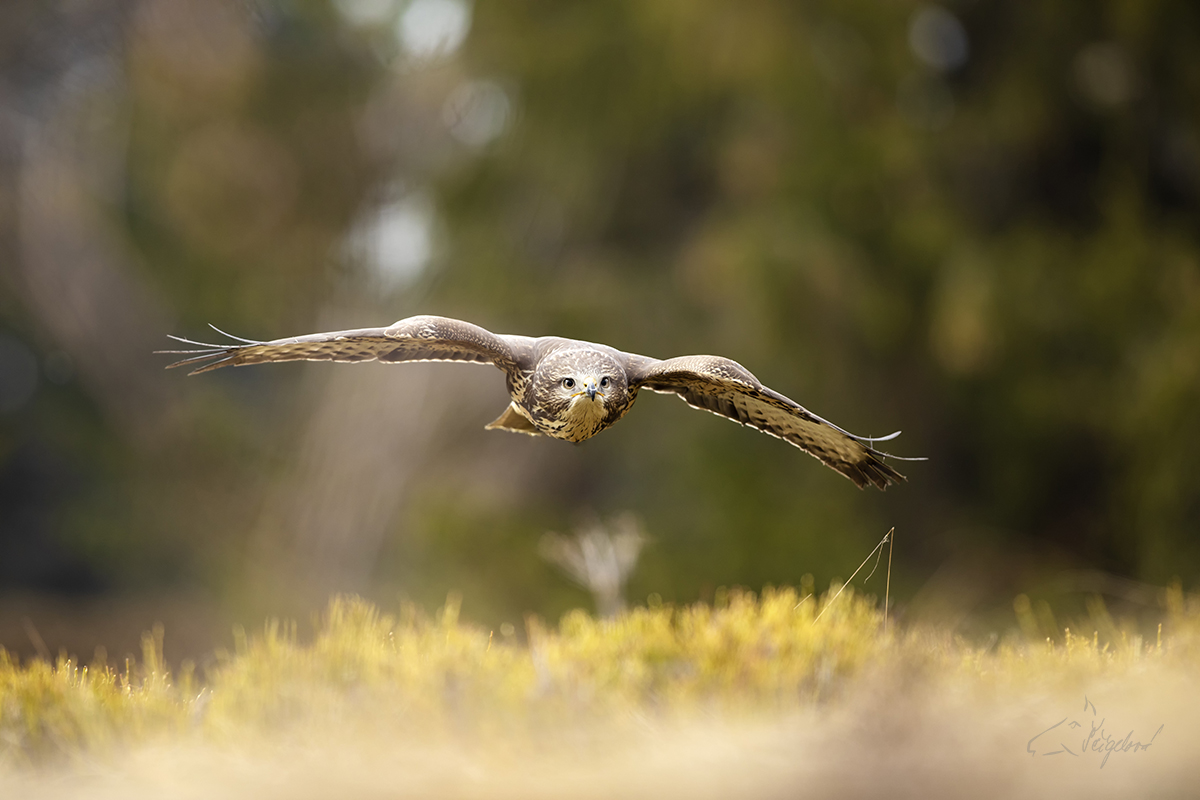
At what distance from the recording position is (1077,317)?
6461mm

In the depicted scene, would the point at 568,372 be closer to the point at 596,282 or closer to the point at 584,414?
the point at 584,414

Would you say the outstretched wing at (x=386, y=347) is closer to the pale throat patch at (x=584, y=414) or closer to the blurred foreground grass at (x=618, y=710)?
the pale throat patch at (x=584, y=414)

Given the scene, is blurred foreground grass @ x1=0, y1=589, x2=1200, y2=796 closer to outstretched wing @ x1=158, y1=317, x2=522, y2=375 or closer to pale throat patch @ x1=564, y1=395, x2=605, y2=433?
pale throat patch @ x1=564, y1=395, x2=605, y2=433

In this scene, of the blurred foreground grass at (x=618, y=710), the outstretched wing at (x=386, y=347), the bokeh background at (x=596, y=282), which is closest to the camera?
→ the blurred foreground grass at (x=618, y=710)

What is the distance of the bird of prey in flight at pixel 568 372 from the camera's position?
2.50 meters

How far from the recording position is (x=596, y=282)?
23.5ft

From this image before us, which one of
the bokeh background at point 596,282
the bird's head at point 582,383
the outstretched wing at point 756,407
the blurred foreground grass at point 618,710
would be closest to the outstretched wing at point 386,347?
the bird's head at point 582,383

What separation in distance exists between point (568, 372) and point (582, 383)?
6 centimetres

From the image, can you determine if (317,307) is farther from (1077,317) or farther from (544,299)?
(1077,317)

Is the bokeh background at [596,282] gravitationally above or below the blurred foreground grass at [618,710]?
above

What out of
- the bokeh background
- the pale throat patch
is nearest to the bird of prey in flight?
the pale throat patch

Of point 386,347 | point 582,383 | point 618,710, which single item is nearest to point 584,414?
point 582,383

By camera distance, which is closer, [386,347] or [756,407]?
[386,347]

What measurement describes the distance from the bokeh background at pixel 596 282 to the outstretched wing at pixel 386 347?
3621mm
